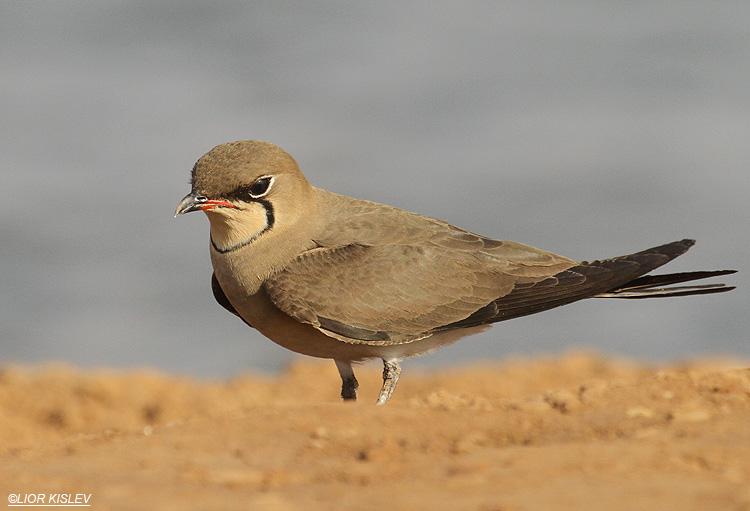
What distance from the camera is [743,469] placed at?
5562mm

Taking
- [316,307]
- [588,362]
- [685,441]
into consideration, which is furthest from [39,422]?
[685,441]

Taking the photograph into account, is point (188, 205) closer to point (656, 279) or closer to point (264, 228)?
point (264, 228)

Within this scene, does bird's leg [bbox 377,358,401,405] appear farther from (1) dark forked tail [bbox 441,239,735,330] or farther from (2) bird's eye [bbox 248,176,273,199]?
(2) bird's eye [bbox 248,176,273,199]

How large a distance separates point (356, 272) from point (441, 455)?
2.91 m

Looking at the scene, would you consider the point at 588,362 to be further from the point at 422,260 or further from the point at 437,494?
the point at 437,494

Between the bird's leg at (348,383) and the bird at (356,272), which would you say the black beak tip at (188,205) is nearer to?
the bird at (356,272)

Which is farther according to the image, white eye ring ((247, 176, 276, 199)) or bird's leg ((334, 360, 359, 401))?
bird's leg ((334, 360, 359, 401))

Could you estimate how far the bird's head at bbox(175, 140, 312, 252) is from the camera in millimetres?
8656

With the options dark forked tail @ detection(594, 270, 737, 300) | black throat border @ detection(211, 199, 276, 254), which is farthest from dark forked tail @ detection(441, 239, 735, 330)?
black throat border @ detection(211, 199, 276, 254)

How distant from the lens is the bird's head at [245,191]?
8.66m

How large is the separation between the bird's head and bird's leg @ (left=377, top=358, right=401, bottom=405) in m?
1.26

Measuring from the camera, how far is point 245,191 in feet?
28.8

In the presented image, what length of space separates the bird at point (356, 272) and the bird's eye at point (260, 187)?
0.03 ft

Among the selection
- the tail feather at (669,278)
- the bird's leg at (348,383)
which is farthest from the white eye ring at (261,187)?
the tail feather at (669,278)
